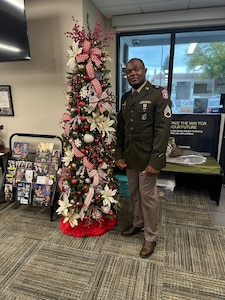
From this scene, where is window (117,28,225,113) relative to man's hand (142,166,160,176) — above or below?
above

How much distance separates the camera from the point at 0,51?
2.38 metres

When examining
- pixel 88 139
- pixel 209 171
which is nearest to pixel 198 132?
pixel 209 171

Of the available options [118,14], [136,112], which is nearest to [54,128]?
[136,112]

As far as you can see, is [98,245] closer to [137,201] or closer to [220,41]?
[137,201]

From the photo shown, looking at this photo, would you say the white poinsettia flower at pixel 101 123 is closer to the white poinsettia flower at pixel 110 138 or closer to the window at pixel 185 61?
the white poinsettia flower at pixel 110 138

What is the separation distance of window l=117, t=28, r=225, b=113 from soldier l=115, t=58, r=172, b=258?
6.29 ft

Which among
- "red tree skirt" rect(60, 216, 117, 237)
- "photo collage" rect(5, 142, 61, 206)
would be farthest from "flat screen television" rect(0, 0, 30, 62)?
"red tree skirt" rect(60, 216, 117, 237)

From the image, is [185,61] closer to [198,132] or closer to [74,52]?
[198,132]

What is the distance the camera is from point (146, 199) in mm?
1883

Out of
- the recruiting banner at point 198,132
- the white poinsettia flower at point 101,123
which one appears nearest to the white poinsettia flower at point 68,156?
the white poinsettia flower at point 101,123

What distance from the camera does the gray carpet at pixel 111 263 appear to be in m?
1.57

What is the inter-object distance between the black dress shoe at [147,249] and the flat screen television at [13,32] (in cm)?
229

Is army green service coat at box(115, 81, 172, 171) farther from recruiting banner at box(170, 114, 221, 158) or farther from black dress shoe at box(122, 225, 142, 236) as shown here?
recruiting banner at box(170, 114, 221, 158)

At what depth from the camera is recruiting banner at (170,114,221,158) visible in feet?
10.6
